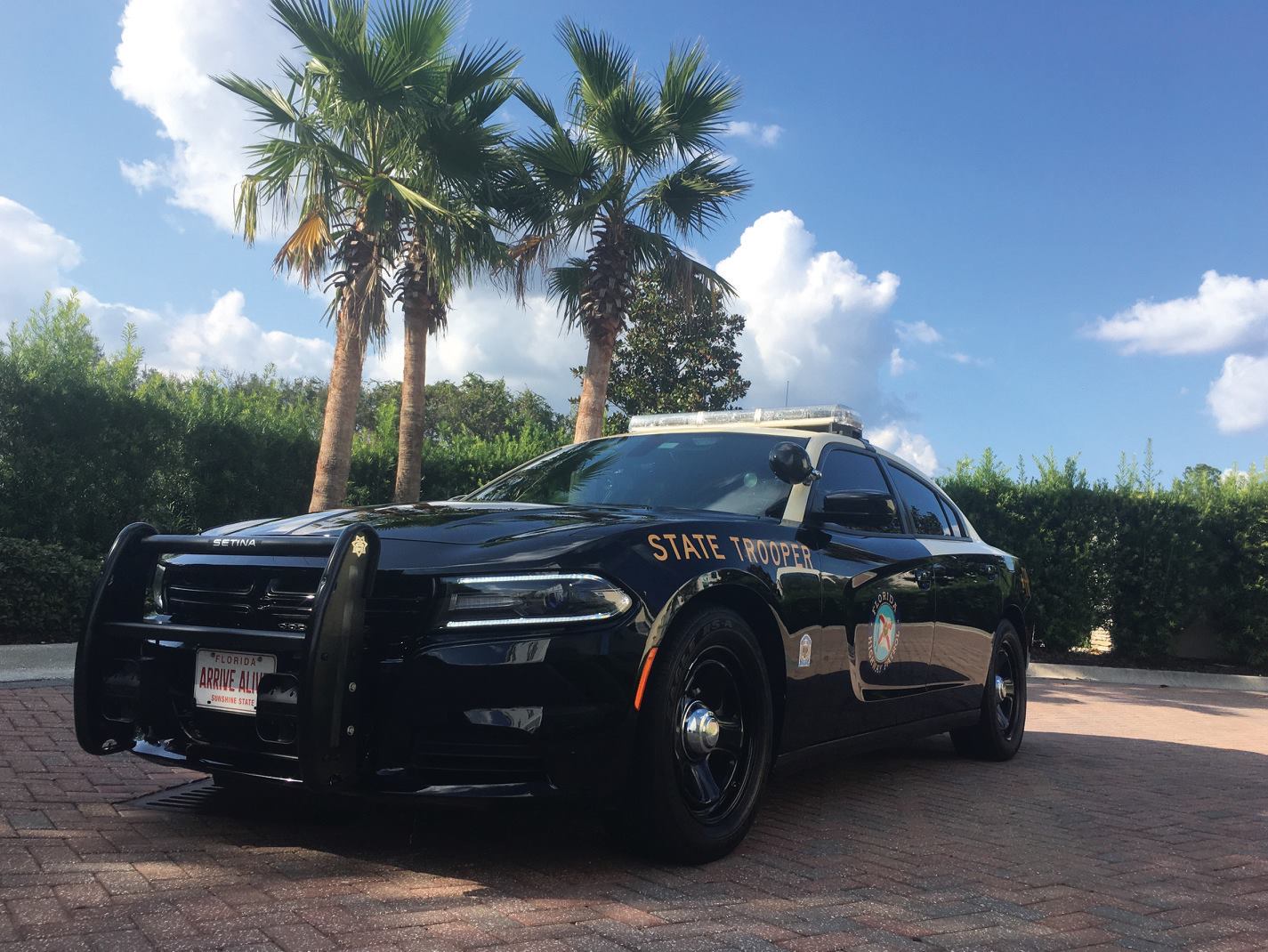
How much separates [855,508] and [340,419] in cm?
931

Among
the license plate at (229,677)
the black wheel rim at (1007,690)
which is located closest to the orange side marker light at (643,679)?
the license plate at (229,677)

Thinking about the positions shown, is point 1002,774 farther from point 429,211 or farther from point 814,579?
point 429,211

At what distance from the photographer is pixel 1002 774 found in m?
6.04

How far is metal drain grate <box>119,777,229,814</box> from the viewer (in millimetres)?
4086

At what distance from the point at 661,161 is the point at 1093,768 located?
10.3m

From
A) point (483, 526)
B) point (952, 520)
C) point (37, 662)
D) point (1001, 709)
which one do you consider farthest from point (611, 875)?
point (37, 662)

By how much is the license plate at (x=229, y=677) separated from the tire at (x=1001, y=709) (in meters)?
4.33

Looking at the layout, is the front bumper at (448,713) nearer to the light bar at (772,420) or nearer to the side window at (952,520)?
the light bar at (772,420)

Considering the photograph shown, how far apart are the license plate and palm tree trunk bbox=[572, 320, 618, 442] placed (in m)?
10.4

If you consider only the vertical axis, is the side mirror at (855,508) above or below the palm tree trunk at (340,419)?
below

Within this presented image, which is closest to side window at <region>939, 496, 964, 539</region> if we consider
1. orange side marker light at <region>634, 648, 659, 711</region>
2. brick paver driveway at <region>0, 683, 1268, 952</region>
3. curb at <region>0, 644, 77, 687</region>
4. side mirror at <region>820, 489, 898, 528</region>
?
brick paver driveway at <region>0, 683, 1268, 952</region>

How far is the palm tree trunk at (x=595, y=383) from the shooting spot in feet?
46.1

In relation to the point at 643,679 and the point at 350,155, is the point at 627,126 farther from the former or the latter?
the point at 643,679

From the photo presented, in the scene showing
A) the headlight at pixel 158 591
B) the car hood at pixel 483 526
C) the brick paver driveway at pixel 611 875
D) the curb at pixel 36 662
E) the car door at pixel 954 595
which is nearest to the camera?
the brick paver driveway at pixel 611 875
